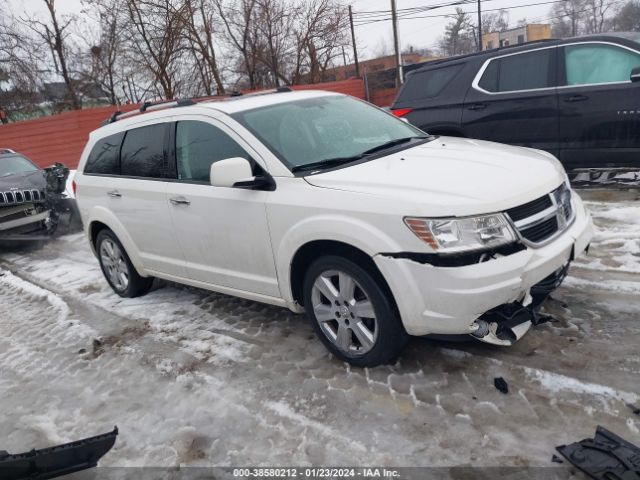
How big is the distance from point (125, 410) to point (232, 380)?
689 mm

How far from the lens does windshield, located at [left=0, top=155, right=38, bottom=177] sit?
9.29 meters

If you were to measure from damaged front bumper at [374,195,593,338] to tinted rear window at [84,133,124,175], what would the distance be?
10.3 feet

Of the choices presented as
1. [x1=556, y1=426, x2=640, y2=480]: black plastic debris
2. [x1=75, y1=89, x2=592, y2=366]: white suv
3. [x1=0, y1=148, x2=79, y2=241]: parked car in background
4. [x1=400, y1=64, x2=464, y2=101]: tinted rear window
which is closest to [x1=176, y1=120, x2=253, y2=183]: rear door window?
[x1=75, y1=89, x2=592, y2=366]: white suv

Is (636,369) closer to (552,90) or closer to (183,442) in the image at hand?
(183,442)

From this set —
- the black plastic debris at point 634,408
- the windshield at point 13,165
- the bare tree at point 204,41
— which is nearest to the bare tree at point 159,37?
the bare tree at point 204,41

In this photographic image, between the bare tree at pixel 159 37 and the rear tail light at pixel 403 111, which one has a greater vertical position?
the bare tree at pixel 159 37

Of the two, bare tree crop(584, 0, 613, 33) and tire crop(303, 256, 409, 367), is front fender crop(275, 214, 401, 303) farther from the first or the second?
bare tree crop(584, 0, 613, 33)

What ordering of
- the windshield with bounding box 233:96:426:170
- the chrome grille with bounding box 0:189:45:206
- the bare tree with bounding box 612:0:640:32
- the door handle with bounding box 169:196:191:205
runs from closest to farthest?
the windshield with bounding box 233:96:426:170 < the door handle with bounding box 169:196:191:205 < the chrome grille with bounding box 0:189:45:206 < the bare tree with bounding box 612:0:640:32

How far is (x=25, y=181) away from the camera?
28.6 feet

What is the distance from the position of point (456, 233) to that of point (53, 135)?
18.2 metres

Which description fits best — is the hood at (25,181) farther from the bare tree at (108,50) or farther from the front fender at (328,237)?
the bare tree at (108,50)

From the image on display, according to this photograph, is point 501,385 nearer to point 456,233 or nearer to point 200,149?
point 456,233

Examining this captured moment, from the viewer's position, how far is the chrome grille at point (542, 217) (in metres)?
2.96

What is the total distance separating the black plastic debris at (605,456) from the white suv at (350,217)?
A: 730 mm
